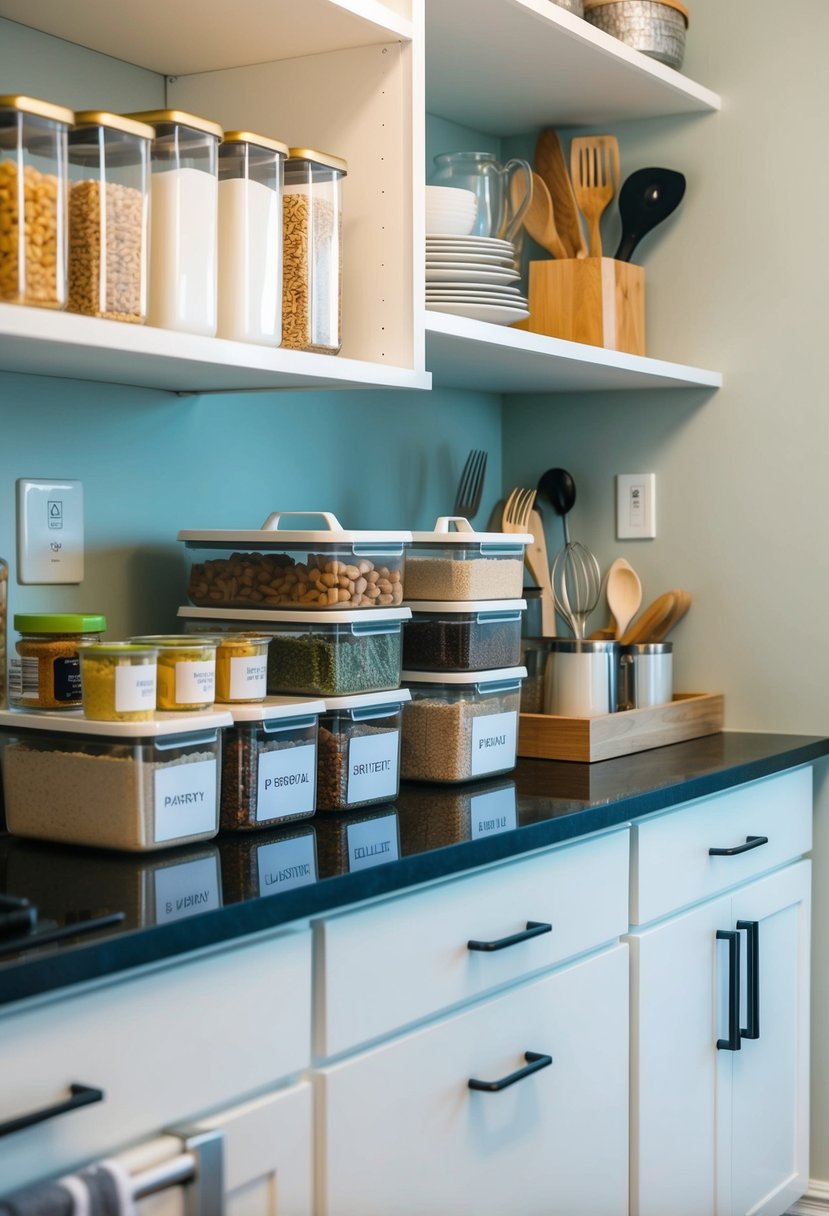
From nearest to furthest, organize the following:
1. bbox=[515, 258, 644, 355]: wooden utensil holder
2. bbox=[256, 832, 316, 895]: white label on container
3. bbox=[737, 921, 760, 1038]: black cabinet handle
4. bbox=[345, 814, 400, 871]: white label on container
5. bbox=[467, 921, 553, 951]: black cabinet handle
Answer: bbox=[256, 832, 316, 895]: white label on container → bbox=[345, 814, 400, 871]: white label on container → bbox=[467, 921, 553, 951]: black cabinet handle → bbox=[737, 921, 760, 1038]: black cabinet handle → bbox=[515, 258, 644, 355]: wooden utensil holder

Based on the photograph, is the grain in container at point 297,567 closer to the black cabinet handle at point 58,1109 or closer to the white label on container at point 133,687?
the white label on container at point 133,687

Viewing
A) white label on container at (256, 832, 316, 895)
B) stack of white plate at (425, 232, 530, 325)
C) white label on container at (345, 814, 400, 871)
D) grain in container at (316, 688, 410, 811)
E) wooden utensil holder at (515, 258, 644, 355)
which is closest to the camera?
white label on container at (256, 832, 316, 895)

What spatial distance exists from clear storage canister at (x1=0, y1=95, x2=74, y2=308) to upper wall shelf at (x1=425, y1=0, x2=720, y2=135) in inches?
33.1

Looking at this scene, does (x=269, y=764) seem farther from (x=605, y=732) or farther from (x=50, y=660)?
(x=605, y=732)

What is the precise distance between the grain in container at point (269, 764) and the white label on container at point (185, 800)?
0.21 feet

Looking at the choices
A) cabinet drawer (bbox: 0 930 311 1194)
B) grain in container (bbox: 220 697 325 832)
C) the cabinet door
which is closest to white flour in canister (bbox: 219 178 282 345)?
grain in container (bbox: 220 697 325 832)

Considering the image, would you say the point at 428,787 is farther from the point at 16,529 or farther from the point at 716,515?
the point at 716,515

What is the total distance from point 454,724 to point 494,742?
3.7 inches

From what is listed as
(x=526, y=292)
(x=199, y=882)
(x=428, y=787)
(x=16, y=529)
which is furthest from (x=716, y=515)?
(x=199, y=882)

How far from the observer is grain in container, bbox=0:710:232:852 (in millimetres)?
1332

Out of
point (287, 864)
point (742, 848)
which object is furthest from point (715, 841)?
point (287, 864)

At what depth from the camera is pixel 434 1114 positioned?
141 cm

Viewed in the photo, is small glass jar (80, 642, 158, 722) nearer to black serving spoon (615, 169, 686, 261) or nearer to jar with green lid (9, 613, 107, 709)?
jar with green lid (9, 613, 107, 709)

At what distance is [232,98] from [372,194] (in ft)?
0.81
